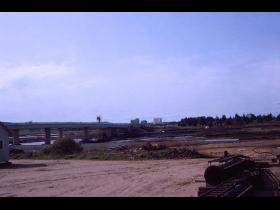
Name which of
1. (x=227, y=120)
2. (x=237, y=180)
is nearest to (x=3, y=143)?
(x=237, y=180)

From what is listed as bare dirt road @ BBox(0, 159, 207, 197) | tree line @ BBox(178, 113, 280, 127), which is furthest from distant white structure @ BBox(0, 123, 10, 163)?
tree line @ BBox(178, 113, 280, 127)

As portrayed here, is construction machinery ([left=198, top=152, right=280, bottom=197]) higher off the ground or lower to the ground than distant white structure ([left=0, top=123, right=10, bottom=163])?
lower

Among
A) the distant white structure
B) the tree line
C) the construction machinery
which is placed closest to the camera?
the construction machinery

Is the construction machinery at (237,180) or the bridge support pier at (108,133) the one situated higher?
the bridge support pier at (108,133)

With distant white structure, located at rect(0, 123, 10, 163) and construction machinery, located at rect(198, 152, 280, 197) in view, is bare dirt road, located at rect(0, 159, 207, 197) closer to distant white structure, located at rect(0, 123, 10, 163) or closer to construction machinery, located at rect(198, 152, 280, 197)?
construction machinery, located at rect(198, 152, 280, 197)

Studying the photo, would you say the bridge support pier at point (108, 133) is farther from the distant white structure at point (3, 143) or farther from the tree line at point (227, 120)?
the distant white structure at point (3, 143)

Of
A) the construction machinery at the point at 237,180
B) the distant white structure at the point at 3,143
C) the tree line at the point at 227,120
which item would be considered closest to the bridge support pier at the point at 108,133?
the tree line at the point at 227,120

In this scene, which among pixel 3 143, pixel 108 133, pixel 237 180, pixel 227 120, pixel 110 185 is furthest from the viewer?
pixel 227 120

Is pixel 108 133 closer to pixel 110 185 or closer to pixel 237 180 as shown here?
pixel 110 185

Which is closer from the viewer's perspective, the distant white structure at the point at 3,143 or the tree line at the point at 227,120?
the distant white structure at the point at 3,143
